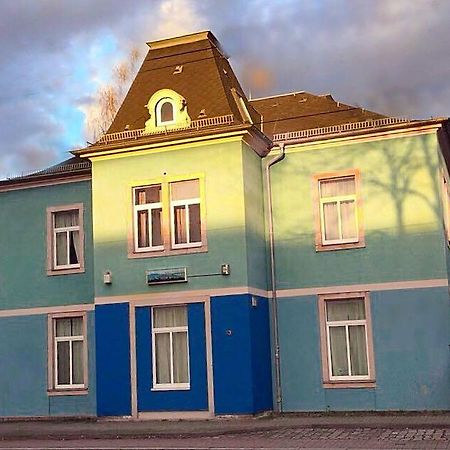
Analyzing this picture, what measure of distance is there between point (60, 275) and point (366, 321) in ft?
28.9

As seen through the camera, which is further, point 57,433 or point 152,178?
point 152,178

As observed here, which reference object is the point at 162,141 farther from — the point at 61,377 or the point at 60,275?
the point at 61,377

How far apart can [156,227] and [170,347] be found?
10.3 ft

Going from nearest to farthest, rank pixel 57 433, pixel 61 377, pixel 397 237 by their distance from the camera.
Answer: pixel 57 433
pixel 397 237
pixel 61 377

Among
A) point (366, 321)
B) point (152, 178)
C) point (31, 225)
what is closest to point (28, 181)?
point (31, 225)

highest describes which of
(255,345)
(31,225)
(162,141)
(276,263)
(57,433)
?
(162,141)

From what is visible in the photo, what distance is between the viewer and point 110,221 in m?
21.3

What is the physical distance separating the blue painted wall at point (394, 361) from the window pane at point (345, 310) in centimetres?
36

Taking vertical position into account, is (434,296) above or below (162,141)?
below

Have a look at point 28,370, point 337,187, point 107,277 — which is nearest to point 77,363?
point 28,370

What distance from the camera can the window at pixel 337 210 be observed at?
21000 millimetres

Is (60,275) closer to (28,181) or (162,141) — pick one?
(28,181)

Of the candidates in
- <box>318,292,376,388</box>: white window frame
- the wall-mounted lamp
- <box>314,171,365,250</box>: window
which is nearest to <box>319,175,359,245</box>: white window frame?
<box>314,171,365,250</box>: window

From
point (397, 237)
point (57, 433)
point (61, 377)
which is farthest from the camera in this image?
point (61, 377)
